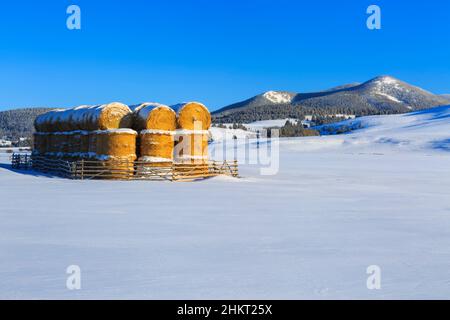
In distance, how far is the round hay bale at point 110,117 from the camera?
2758cm

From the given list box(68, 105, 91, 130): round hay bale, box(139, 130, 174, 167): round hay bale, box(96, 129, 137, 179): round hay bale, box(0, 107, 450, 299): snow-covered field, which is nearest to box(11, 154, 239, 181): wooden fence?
box(96, 129, 137, 179): round hay bale

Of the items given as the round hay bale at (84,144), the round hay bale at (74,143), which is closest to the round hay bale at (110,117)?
the round hay bale at (84,144)

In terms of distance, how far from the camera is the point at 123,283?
7188mm

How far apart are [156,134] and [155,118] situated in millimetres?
854

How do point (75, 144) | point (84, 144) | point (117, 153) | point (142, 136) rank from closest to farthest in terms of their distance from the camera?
point (117, 153), point (142, 136), point (84, 144), point (75, 144)

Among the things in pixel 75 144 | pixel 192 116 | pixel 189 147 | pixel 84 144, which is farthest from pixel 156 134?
pixel 75 144

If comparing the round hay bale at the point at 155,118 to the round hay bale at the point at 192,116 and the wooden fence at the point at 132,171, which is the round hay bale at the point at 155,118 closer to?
the round hay bale at the point at 192,116

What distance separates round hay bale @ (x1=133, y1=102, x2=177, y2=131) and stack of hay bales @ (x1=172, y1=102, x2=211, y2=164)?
0.47m

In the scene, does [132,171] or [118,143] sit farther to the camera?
[118,143]

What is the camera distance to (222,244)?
33.0 ft

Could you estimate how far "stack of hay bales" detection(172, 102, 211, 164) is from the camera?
28.4 meters

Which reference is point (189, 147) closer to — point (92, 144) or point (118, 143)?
point (118, 143)
